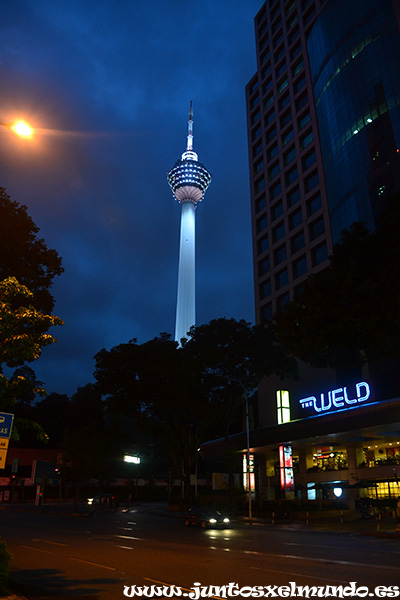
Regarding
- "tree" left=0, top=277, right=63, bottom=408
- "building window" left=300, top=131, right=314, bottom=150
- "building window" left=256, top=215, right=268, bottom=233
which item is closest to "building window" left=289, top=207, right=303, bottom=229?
"building window" left=256, top=215, right=268, bottom=233

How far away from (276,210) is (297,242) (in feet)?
31.8

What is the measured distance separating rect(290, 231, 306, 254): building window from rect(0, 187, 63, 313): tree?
5020 centimetres

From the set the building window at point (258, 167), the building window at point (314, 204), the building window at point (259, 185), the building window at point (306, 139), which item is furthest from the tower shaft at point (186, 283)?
the building window at point (314, 204)

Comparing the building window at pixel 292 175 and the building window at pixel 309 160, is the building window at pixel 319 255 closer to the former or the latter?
the building window at pixel 309 160

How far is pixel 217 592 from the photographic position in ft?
34.9

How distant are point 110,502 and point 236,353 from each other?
3103cm

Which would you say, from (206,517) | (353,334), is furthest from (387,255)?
(206,517)

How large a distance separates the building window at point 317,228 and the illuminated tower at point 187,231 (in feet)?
302

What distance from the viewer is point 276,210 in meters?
76.9

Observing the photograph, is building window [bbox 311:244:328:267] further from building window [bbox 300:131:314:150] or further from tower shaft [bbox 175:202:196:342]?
tower shaft [bbox 175:202:196:342]

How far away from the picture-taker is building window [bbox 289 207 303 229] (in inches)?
2761

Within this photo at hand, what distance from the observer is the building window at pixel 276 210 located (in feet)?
248

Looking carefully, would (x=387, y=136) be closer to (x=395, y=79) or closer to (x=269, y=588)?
→ (x=395, y=79)

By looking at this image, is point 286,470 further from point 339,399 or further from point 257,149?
point 257,149
